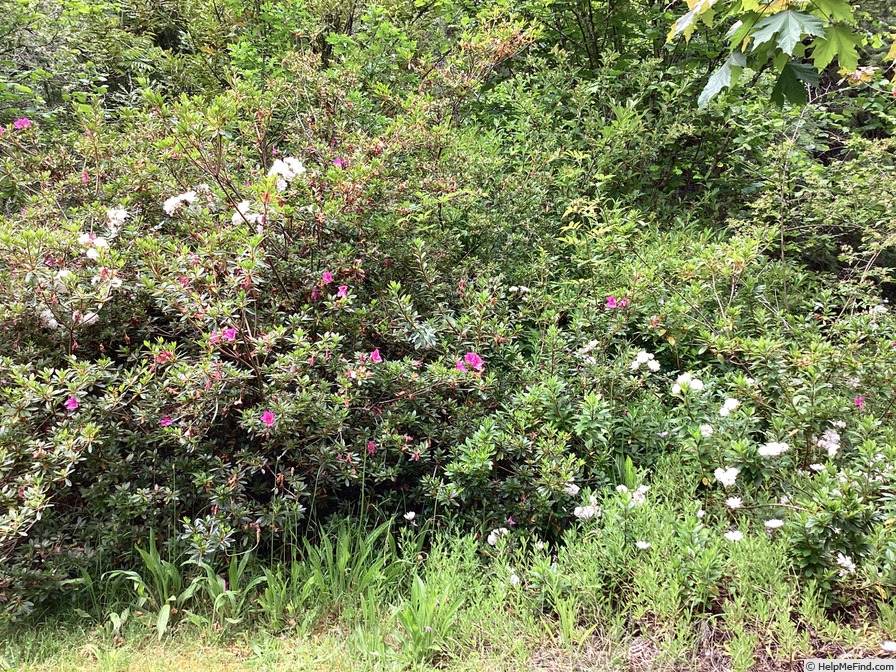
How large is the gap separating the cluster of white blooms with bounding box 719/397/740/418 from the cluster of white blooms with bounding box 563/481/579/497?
0.81 meters

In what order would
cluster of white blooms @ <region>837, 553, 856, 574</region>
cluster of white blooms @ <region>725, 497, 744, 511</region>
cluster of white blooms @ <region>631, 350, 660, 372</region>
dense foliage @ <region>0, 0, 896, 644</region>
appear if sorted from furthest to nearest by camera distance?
1. cluster of white blooms @ <region>631, 350, 660, 372</region>
2. dense foliage @ <region>0, 0, 896, 644</region>
3. cluster of white blooms @ <region>725, 497, 744, 511</region>
4. cluster of white blooms @ <region>837, 553, 856, 574</region>

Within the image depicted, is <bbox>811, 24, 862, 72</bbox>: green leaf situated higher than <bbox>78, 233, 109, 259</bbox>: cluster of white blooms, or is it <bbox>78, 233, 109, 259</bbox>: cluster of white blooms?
<bbox>811, 24, 862, 72</bbox>: green leaf

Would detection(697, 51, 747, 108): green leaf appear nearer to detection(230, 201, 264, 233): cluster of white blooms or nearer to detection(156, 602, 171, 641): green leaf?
detection(230, 201, 264, 233): cluster of white blooms

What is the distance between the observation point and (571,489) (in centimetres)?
263

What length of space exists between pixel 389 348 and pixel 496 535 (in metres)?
1.19

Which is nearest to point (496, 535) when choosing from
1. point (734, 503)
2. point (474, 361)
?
point (474, 361)

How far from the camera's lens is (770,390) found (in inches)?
113

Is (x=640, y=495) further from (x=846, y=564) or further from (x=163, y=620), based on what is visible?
(x=163, y=620)

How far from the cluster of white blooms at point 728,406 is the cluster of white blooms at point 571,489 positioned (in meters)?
0.81

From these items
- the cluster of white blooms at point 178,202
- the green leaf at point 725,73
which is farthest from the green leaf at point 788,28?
the cluster of white blooms at point 178,202

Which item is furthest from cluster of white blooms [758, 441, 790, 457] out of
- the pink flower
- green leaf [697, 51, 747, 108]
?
green leaf [697, 51, 747, 108]

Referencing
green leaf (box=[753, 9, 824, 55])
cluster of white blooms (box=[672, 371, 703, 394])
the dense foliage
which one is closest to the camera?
green leaf (box=[753, 9, 824, 55])

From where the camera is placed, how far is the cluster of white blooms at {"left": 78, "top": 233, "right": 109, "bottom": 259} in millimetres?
2646

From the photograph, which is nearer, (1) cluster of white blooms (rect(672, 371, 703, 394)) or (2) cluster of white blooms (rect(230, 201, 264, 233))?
(1) cluster of white blooms (rect(672, 371, 703, 394))
